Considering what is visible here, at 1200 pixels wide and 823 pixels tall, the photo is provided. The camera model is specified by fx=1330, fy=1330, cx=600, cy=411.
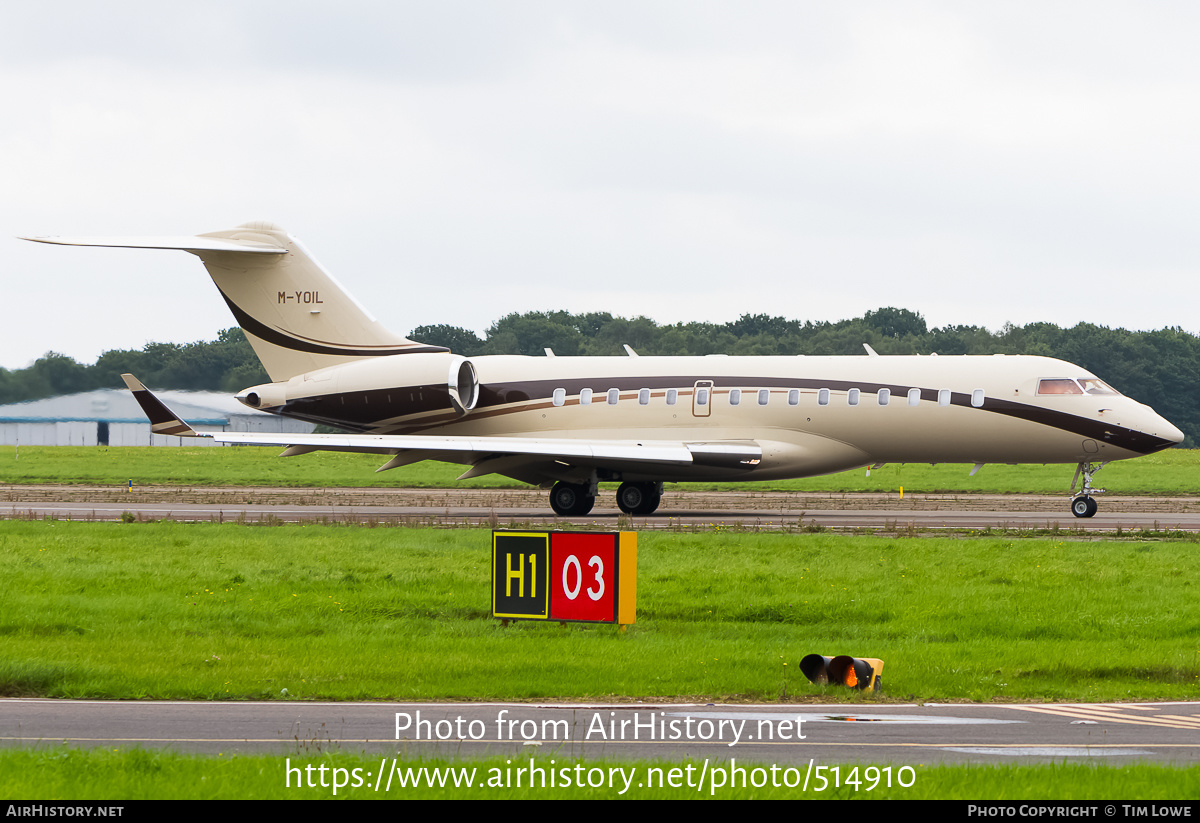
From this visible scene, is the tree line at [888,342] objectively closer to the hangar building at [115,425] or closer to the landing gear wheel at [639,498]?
the hangar building at [115,425]

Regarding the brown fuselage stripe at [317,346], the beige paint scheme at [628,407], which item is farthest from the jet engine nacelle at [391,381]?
the brown fuselage stripe at [317,346]

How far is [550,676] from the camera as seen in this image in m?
13.8

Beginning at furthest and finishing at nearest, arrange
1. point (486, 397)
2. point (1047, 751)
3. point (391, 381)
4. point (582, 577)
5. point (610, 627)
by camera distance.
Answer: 1. point (486, 397)
2. point (391, 381)
3. point (610, 627)
4. point (582, 577)
5. point (1047, 751)

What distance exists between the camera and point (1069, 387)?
32469mm

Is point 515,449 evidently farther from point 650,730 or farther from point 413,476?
point 413,476

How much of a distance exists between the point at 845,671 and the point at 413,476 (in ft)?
154

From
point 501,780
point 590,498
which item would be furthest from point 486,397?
point 501,780

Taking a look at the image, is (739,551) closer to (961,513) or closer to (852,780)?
(961,513)

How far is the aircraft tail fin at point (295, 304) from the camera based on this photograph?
37.9 metres

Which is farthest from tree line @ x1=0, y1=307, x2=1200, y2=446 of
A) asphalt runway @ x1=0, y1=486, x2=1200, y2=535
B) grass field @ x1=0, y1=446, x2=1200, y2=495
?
asphalt runway @ x1=0, y1=486, x2=1200, y2=535

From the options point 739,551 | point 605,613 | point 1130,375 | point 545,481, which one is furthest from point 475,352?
point 605,613

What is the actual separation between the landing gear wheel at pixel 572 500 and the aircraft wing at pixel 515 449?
899mm

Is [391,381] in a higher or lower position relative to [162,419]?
higher
